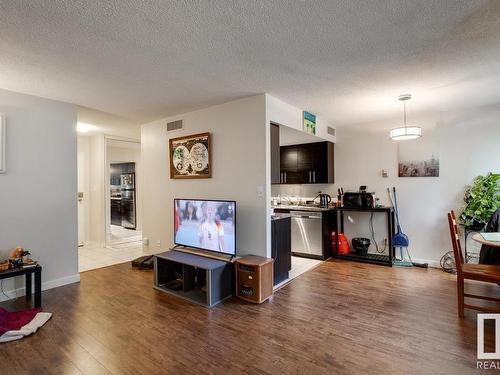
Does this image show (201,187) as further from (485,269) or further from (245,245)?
(485,269)

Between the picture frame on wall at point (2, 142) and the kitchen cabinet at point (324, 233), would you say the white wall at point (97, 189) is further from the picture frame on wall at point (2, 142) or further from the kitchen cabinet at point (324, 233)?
the kitchen cabinet at point (324, 233)

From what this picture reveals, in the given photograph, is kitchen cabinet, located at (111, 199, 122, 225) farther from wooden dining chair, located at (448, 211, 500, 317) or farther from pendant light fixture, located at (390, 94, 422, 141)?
wooden dining chair, located at (448, 211, 500, 317)

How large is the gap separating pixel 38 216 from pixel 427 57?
4.73 metres

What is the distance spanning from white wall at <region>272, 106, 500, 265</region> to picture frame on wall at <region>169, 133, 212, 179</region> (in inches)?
111

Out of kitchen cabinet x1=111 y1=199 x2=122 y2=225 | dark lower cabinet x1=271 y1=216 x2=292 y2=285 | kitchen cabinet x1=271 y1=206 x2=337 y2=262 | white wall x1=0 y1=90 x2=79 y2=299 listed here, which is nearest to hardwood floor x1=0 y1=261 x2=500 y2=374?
dark lower cabinet x1=271 y1=216 x2=292 y2=285

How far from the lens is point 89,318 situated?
8.78 ft

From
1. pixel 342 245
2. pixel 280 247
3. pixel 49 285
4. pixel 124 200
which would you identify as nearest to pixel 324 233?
pixel 342 245

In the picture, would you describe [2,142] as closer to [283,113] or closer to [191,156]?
[191,156]

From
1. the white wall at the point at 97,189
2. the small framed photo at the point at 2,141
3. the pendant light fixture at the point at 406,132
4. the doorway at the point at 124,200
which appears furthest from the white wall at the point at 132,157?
the pendant light fixture at the point at 406,132

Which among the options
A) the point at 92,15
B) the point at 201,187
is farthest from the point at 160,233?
the point at 92,15

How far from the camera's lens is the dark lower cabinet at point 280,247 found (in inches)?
140

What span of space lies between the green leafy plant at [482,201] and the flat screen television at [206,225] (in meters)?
3.48

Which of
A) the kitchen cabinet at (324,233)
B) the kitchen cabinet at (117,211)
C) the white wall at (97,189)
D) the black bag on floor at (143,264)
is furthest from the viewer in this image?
the kitchen cabinet at (117,211)

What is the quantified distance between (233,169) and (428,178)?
10.9 feet
